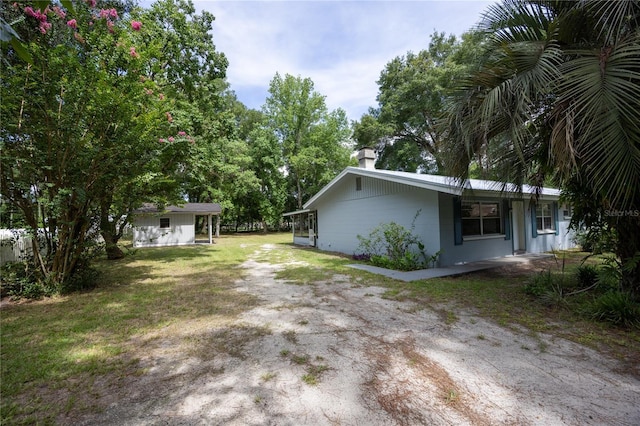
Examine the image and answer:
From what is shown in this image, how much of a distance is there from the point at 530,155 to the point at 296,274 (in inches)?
245

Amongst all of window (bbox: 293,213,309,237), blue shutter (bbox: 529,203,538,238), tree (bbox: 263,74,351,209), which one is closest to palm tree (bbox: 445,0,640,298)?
blue shutter (bbox: 529,203,538,238)

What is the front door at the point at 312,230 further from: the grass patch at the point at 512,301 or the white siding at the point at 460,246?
the white siding at the point at 460,246

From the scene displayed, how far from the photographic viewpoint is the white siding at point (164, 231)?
727 inches

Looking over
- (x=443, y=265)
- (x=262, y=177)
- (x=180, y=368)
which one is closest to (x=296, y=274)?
(x=443, y=265)

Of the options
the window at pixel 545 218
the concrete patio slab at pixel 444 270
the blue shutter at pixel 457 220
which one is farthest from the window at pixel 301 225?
the window at pixel 545 218

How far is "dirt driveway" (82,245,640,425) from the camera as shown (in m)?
2.37

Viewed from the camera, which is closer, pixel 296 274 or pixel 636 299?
pixel 636 299

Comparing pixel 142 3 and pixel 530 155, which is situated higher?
pixel 142 3

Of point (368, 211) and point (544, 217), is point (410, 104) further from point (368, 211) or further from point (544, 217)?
point (368, 211)

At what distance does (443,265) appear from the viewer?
8844 mm

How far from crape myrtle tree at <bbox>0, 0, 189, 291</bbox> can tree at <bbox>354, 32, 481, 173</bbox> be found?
20650mm

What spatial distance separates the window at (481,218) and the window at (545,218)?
3.07 meters

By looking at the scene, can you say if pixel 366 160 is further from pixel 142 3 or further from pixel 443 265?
pixel 142 3

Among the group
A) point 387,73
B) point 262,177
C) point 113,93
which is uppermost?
point 387,73
